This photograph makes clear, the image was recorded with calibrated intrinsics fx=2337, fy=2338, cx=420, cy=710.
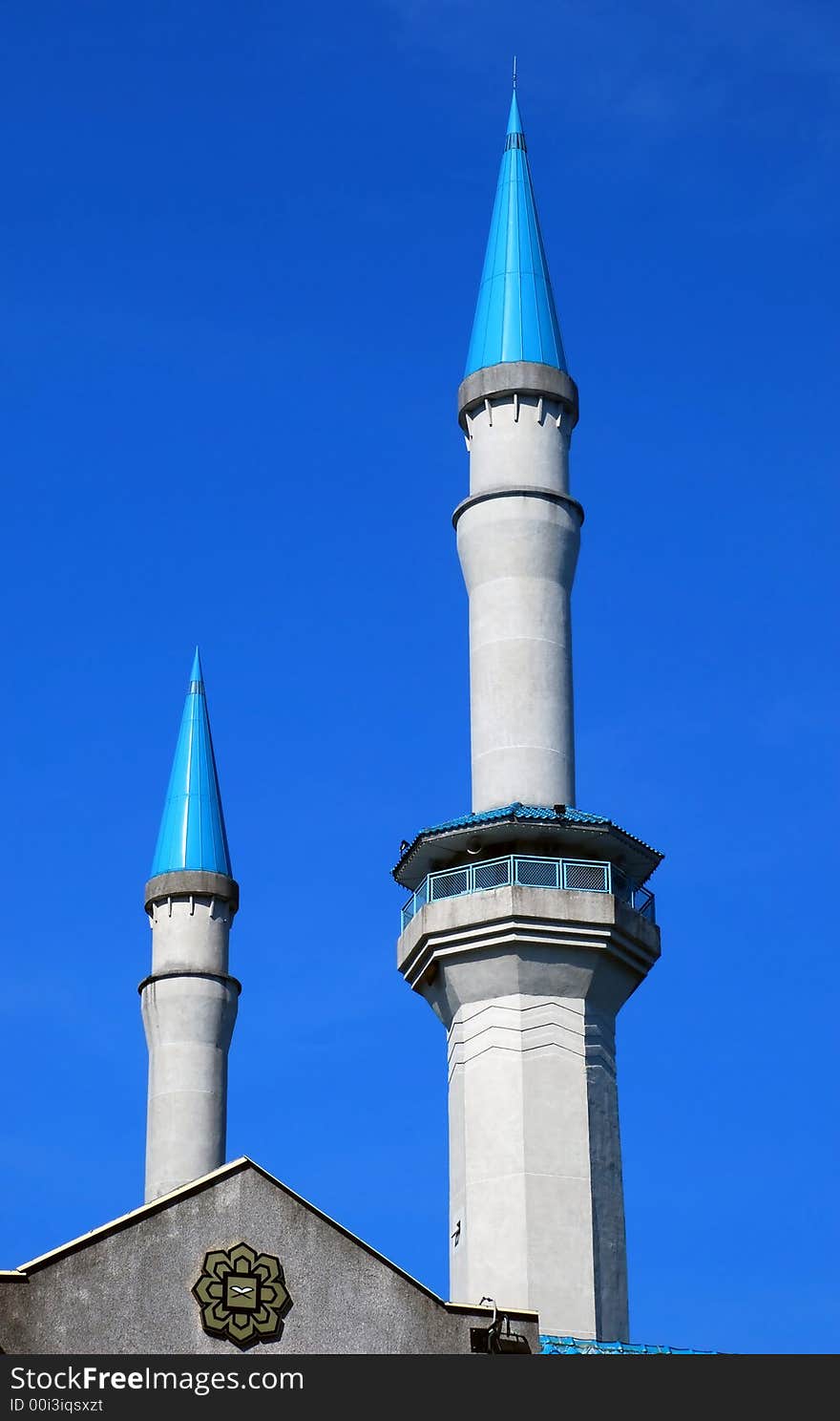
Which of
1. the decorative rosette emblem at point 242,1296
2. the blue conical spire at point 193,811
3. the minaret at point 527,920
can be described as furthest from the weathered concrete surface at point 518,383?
the decorative rosette emblem at point 242,1296

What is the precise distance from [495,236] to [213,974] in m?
18.4

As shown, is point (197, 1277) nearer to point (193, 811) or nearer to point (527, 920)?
point (527, 920)

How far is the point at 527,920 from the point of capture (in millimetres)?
38906

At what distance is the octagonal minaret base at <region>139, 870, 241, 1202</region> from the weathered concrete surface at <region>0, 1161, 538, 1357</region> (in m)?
21.4

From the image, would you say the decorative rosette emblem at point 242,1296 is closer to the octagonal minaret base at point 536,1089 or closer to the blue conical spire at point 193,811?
the octagonal minaret base at point 536,1089

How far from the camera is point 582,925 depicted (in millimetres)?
39281

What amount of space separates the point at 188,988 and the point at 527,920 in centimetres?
1648

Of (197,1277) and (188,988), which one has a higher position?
(188,988)

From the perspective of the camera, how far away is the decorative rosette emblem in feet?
97.1

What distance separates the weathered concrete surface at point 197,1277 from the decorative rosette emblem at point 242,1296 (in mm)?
108

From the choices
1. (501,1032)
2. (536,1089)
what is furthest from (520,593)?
(536,1089)

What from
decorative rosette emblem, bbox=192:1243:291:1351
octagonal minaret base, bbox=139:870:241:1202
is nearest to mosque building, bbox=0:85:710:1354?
decorative rosette emblem, bbox=192:1243:291:1351

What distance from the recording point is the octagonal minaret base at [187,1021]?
52062mm

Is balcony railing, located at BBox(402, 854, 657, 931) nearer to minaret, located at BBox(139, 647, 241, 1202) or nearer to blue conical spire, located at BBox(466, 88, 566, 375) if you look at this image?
blue conical spire, located at BBox(466, 88, 566, 375)
